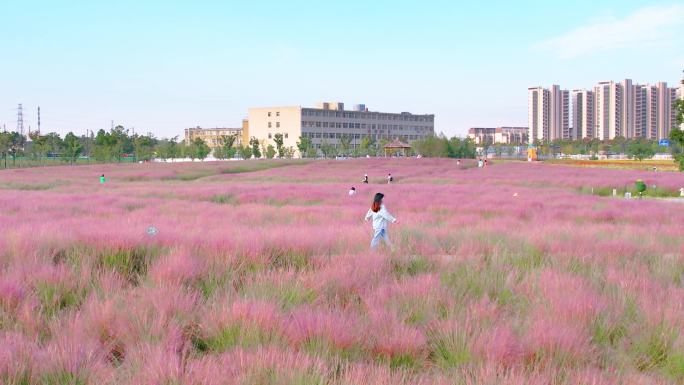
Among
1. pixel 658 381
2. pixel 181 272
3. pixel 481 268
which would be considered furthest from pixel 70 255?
pixel 658 381

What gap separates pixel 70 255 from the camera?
32.2 feet

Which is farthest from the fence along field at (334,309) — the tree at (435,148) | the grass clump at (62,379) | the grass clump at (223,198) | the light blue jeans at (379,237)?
the tree at (435,148)

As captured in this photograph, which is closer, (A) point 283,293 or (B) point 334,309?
(B) point 334,309

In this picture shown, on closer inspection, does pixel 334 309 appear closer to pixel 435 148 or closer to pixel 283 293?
pixel 283 293

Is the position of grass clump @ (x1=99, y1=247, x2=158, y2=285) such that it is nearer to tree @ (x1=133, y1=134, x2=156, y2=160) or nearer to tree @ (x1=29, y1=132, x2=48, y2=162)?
tree @ (x1=29, y1=132, x2=48, y2=162)

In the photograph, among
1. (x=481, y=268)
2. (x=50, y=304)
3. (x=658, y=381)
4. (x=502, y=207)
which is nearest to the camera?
(x=658, y=381)

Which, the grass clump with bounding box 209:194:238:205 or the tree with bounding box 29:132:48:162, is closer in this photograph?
the grass clump with bounding box 209:194:238:205

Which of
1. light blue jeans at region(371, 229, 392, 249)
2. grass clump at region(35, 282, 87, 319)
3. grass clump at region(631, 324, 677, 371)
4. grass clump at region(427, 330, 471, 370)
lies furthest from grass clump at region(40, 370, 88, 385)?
light blue jeans at region(371, 229, 392, 249)

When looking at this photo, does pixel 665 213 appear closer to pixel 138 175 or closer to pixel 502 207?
pixel 502 207

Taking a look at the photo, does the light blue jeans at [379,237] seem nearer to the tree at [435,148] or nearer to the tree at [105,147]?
the tree at [105,147]

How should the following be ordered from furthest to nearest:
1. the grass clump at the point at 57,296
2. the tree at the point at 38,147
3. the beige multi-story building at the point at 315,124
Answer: the beige multi-story building at the point at 315,124
the tree at the point at 38,147
the grass clump at the point at 57,296

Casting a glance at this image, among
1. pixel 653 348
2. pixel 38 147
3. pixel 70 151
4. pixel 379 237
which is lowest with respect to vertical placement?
pixel 653 348

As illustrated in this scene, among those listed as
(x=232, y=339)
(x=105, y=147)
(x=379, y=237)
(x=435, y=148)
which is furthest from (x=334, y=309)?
(x=435, y=148)

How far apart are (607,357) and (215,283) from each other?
478cm
